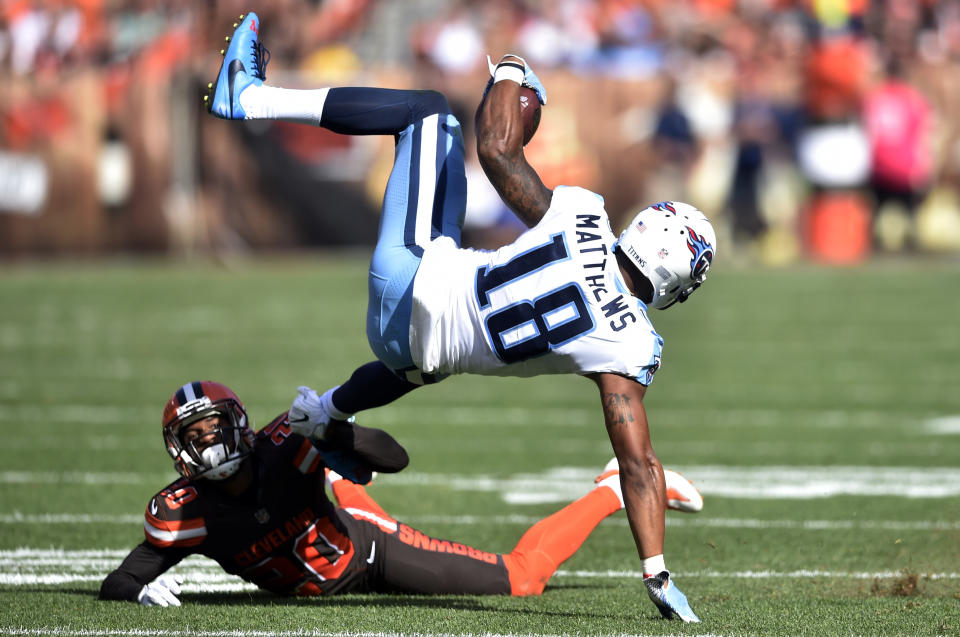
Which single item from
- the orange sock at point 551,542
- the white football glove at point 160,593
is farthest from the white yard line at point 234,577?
the white football glove at point 160,593

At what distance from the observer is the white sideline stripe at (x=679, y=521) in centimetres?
675

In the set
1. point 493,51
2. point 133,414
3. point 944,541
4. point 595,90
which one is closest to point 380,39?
point 493,51

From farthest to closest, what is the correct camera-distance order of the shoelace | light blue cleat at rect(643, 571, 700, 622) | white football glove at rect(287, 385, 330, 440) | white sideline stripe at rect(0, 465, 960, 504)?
white sideline stripe at rect(0, 465, 960, 504) → the shoelace → white football glove at rect(287, 385, 330, 440) → light blue cleat at rect(643, 571, 700, 622)

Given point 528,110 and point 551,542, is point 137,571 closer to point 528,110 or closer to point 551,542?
point 551,542

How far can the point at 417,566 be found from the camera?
5453 millimetres

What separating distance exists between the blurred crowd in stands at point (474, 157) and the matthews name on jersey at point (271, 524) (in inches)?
491

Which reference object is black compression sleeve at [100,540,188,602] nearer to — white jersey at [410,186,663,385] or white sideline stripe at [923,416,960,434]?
white jersey at [410,186,663,385]

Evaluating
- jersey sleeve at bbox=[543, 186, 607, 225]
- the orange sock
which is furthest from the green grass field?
jersey sleeve at bbox=[543, 186, 607, 225]

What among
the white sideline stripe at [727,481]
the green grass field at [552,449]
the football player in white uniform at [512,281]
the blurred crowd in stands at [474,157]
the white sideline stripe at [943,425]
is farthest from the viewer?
the blurred crowd in stands at [474,157]

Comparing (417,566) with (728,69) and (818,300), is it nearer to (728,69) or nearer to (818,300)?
(818,300)

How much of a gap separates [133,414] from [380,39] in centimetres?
1165

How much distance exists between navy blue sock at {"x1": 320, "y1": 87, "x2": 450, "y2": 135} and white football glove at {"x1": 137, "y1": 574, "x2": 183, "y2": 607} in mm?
1760

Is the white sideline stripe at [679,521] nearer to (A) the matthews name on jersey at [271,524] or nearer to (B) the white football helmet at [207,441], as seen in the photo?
(A) the matthews name on jersey at [271,524]

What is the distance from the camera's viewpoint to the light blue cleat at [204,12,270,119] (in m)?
5.49
